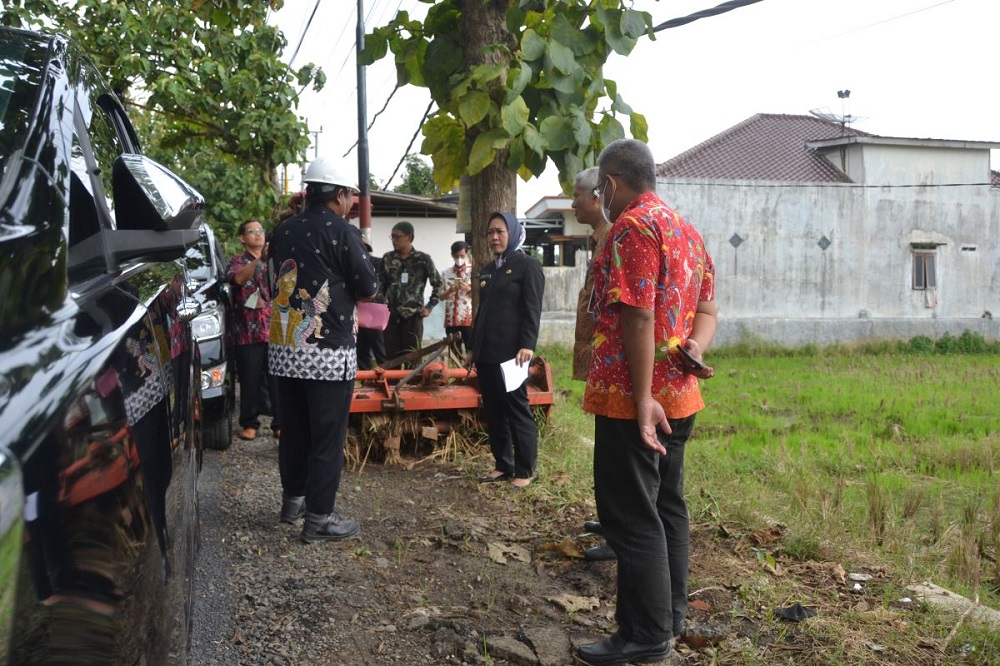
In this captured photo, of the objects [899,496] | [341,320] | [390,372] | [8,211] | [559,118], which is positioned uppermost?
[559,118]

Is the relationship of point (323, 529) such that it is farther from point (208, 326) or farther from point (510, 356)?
point (208, 326)

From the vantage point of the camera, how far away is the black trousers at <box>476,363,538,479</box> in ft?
20.2

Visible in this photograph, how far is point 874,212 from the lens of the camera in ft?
79.4

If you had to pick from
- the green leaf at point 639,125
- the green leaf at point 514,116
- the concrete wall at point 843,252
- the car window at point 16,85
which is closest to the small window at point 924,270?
the concrete wall at point 843,252

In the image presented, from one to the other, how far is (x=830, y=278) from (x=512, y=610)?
70.7ft

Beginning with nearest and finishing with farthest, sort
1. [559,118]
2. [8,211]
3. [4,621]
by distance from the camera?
[4,621]
[8,211]
[559,118]

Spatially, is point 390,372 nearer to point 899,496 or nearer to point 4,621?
point 899,496

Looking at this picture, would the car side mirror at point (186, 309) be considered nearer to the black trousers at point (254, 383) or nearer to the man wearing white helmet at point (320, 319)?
the man wearing white helmet at point (320, 319)

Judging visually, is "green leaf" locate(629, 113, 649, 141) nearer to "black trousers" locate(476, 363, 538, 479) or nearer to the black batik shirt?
"black trousers" locate(476, 363, 538, 479)

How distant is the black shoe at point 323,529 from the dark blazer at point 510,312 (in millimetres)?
1719

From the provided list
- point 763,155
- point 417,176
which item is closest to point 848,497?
point 763,155

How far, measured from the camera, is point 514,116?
18.6ft

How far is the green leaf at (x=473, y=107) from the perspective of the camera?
232 inches

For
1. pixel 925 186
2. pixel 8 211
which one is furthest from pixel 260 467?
pixel 925 186
